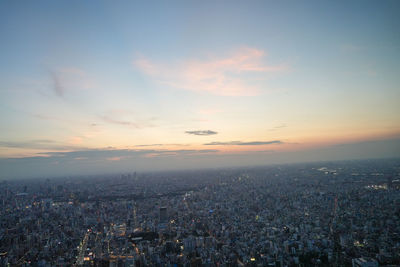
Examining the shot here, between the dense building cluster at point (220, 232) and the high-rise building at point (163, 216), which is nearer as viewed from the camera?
the dense building cluster at point (220, 232)

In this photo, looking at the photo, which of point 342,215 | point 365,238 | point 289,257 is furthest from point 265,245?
point 342,215

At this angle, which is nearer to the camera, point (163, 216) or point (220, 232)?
point (220, 232)

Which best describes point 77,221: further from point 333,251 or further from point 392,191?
point 392,191

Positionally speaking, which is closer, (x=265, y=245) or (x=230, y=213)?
(x=265, y=245)

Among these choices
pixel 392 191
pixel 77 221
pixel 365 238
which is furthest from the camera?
pixel 392 191

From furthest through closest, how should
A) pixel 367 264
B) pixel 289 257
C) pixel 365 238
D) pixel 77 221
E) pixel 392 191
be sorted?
1. pixel 392 191
2. pixel 77 221
3. pixel 365 238
4. pixel 289 257
5. pixel 367 264

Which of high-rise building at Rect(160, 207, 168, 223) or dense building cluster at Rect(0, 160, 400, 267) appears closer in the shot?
dense building cluster at Rect(0, 160, 400, 267)

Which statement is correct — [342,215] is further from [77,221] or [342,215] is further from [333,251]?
[77,221]

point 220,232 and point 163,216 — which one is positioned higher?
point 220,232

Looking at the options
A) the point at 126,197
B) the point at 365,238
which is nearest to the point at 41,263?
the point at 365,238

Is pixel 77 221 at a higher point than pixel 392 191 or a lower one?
lower
